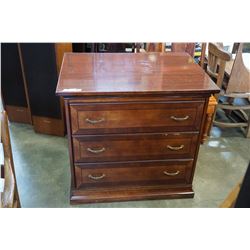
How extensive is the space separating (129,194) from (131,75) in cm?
78

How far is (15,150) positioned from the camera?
232 centimetres

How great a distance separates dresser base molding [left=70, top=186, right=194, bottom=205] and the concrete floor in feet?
0.11

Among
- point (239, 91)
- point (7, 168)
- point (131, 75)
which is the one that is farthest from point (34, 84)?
point (239, 91)

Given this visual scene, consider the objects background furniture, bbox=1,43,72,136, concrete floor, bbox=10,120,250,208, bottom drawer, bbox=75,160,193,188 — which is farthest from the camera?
background furniture, bbox=1,43,72,136

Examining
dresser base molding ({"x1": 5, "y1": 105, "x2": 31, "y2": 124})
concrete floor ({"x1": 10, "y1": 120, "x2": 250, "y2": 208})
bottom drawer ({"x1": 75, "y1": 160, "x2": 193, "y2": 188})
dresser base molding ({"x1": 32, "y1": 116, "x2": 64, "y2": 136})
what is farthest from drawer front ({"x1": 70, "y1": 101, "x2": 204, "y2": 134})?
dresser base molding ({"x1": 5, "y1": 105, "x2": 31, "y2": 124})

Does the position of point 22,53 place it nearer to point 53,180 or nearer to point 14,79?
point 14,79

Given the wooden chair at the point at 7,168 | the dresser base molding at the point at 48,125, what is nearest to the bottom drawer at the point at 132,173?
the wooden chair at the point at 7,168

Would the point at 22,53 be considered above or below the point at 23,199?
above

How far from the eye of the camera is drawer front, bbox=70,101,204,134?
148 cm

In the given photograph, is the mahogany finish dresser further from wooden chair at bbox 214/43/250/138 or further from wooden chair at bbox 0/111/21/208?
wooden chair at bbox 214/43/250/138

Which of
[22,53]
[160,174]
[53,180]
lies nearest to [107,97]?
[160,174]
